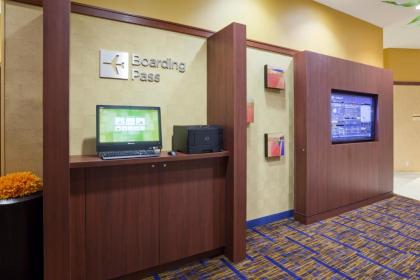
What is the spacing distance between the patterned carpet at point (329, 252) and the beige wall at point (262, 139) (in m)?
0.30

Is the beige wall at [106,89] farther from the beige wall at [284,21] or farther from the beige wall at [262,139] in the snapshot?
the beige wall at [284,21]

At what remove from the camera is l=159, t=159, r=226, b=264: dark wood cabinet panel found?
228 centimetres

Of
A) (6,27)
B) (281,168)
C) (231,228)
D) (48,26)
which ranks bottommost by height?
(231,228)

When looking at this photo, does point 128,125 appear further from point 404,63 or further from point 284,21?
point 404,63

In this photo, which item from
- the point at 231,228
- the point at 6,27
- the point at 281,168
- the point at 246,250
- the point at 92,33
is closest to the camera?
the point at 6,27

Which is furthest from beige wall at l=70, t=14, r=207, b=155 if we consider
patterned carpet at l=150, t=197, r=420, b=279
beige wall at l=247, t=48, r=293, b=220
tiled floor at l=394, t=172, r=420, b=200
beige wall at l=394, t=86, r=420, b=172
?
beige wall at l=394, t=86, r=420, b=172

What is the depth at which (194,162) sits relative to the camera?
7.86 feet

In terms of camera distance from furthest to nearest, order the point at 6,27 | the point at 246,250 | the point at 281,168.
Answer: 1. the point at 281,168
2. the point at 246,250
3. the point at 6,27

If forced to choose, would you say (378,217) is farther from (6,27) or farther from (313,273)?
(6,27)

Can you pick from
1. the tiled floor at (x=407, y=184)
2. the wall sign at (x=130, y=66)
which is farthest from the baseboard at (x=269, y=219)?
the tiled floor at (x=407, y=184)

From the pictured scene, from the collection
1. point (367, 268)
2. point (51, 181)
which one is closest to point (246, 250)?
point (367, 268)

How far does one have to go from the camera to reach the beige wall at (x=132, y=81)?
221 centimetres

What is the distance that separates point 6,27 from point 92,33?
2.02 ft

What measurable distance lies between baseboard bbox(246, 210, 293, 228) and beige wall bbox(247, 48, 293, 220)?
2.0 inches
